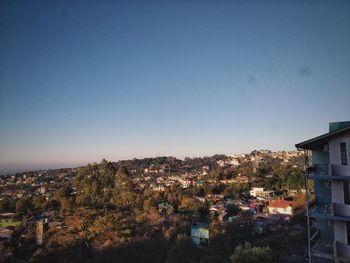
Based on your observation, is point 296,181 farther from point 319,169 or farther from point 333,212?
point 333,212

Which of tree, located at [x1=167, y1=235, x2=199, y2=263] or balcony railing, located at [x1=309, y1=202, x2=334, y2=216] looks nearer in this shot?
balcony railing, located at [x1=309, y1=202, x2=334, y2=216]

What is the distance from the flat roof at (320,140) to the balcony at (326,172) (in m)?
0.52

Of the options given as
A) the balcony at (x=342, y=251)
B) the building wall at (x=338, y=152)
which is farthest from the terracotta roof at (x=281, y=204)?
the building wall at (x=338, y=152)

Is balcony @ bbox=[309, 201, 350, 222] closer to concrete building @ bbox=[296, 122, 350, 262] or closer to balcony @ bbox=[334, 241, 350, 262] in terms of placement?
concrete building @ bbox=[296, 122, 350, 262]

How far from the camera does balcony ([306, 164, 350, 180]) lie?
22.1 ft

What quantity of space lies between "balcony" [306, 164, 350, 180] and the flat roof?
1.69 ft

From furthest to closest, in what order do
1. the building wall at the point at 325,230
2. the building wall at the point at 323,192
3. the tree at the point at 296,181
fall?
the tree at the point at 296,181 → the building wall at the point at 323,192 → the building wall at the point at 325,230

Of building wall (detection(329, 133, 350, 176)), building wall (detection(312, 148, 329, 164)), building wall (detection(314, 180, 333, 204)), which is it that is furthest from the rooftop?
building wall (detection(314, 180, 333, 204))

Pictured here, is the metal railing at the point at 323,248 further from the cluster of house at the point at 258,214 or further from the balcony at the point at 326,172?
the cluster of house at the point at 258,214

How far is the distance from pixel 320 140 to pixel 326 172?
0.77 meters

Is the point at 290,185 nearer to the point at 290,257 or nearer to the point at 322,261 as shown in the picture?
the point at 290,257

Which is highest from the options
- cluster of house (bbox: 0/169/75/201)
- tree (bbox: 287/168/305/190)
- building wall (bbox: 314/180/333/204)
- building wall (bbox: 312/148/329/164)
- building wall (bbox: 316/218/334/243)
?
building wall (bbox: 312/148/329/164)

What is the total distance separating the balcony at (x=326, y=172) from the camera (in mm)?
6721

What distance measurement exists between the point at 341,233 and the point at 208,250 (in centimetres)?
980
